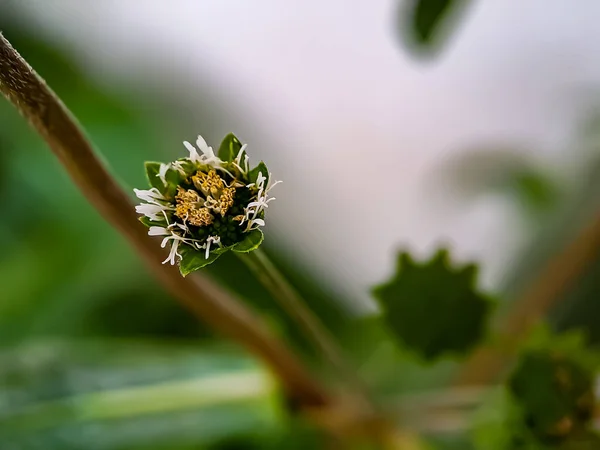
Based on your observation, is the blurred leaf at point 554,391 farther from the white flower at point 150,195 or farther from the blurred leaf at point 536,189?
the blurred leaf at point 536,189

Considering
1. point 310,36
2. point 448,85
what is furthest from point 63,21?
point 448,85

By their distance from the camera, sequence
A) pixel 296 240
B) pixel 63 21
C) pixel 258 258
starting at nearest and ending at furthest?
pixel 258 258 → pixel 63 21 → pixel 296 240

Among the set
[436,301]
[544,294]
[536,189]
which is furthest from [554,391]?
[536,189]

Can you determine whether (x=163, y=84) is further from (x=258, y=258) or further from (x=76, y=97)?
(x=258, y=258)

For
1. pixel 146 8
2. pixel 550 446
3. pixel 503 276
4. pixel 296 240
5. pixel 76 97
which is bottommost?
pixel 550 446

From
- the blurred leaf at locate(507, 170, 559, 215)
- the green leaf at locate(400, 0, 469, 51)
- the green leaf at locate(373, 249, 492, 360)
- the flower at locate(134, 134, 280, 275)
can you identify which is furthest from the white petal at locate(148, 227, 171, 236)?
the blurred leaf at locate(507, 170, 559, 215)
